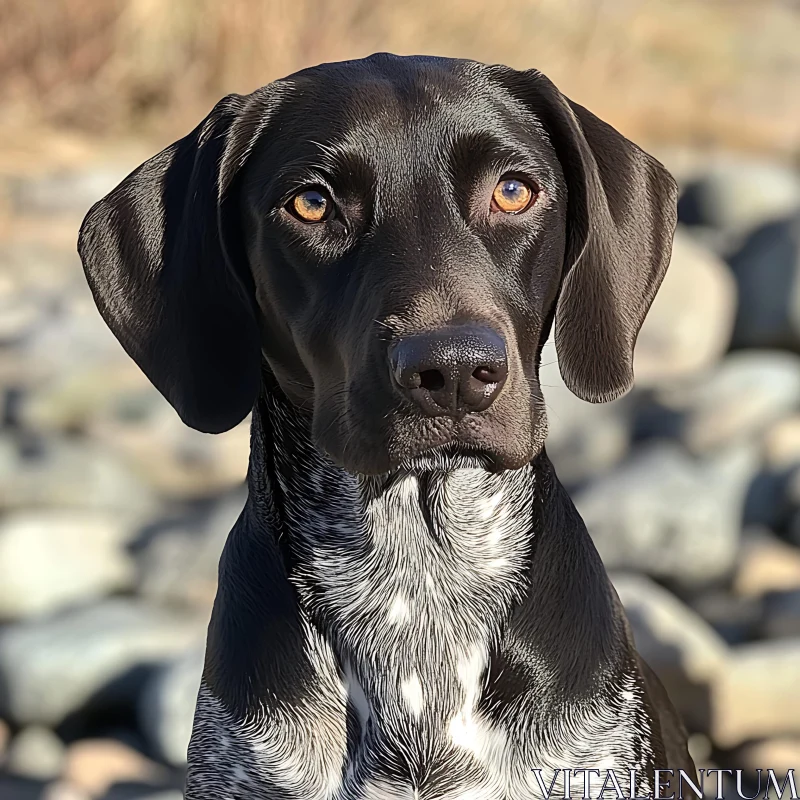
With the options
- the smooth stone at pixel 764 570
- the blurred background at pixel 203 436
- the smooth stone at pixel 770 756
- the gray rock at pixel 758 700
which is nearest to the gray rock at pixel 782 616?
the blurred background at pixel 203 436

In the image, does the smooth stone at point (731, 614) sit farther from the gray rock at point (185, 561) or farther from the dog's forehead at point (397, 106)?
the dog's forehead at point (397, 106)

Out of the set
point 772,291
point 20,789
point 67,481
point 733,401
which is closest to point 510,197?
point 20,789

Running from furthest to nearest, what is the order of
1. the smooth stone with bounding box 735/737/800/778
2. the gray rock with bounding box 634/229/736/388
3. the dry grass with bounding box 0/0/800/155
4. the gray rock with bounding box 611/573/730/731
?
the dry grass with bounding box 0/0/800/155, the gray rock with bounding box 634/229/736/388, the gray rock with bounding box 611/573/730/731, the smooth stone with bounding box 735/737/800/778

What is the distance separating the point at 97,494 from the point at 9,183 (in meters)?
4.56

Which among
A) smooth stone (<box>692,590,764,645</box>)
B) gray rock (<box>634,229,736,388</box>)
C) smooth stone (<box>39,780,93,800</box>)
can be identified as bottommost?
gray rock (<box>634,229,736,388</box>)

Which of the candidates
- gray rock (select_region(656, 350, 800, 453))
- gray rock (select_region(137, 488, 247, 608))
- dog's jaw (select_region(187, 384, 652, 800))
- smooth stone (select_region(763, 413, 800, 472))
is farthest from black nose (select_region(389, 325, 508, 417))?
gray rock (select_region(656, 350, 800, 453))

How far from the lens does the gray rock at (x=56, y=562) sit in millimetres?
5645

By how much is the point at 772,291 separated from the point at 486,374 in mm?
6529

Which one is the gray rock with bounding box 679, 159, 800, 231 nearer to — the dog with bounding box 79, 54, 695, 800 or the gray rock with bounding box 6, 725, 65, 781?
the gray rock with bounding box 6, 725, 65, 781

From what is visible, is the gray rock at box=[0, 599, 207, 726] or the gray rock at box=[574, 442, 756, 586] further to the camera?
the gray rock at box=[574, 442, 756, 586]

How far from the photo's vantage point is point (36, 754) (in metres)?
4.75

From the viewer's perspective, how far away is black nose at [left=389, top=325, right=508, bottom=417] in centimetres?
241

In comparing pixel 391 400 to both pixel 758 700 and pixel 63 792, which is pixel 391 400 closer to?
pixel 63 792

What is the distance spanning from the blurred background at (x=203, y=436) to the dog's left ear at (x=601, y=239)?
2104 mm
